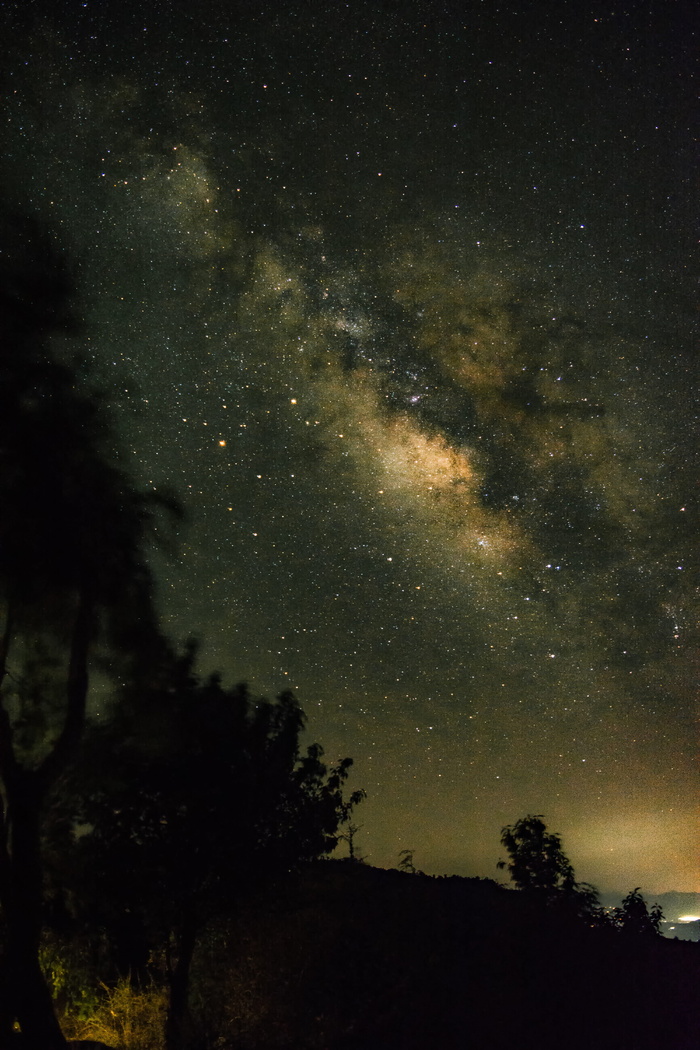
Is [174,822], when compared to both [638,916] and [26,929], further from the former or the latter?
[638,916]

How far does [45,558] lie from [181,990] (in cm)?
687

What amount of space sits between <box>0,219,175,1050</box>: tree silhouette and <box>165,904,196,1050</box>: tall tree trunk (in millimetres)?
2546

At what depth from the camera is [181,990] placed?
1040 cm

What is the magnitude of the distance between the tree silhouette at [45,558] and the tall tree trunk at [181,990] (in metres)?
2.55

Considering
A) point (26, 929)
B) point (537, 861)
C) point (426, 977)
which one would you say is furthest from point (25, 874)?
point (537, 861)

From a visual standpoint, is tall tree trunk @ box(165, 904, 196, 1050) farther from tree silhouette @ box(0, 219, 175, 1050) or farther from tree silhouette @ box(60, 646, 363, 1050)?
tree silhouette @ box(0, 219, 175, 1050)

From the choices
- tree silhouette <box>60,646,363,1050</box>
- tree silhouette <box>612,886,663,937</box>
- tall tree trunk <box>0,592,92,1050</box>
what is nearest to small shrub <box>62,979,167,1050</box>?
tree silhouette <box>60,646,363,1050</box>

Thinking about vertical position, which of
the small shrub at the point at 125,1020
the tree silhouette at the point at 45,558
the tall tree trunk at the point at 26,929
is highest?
the tree silhouette at the point at 45,558

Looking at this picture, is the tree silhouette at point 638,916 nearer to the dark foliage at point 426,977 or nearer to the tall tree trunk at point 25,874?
the dark foliage at point 426,977

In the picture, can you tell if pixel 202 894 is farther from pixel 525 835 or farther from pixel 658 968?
pixel 525 835

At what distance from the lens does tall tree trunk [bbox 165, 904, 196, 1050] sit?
9.94 metres

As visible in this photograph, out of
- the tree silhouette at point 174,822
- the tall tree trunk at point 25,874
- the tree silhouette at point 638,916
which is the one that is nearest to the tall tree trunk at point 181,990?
the tree silhouette at point 174,822

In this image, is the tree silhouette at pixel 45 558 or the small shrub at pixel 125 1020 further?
the small shrub at pixel 125 1020

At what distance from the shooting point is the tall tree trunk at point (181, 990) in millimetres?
9938
